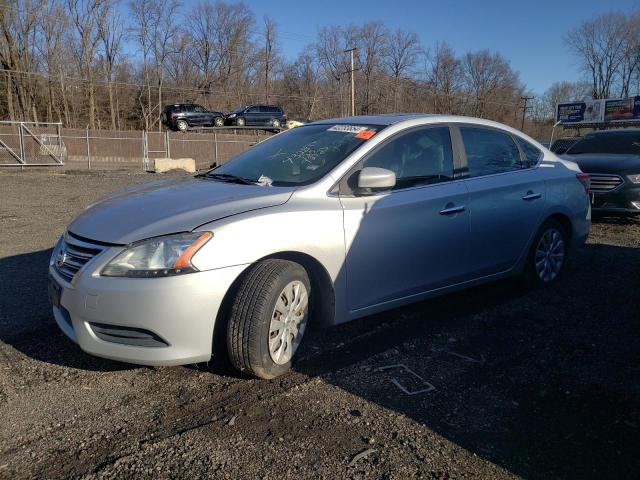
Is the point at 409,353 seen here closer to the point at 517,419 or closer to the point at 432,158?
Answer: the point at 517,419

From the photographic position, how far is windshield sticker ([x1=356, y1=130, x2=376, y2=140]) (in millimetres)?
4145

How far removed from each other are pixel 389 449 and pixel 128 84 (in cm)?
5765

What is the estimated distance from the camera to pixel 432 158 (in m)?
4.48

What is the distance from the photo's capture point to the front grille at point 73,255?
3.27 m

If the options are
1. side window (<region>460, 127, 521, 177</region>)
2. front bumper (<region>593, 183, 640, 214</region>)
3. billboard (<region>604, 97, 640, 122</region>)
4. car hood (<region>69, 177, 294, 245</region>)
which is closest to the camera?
car hood (<region>69, 177, 294, 245</region>)

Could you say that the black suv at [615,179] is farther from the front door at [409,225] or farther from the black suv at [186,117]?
the black suv at [186,117]

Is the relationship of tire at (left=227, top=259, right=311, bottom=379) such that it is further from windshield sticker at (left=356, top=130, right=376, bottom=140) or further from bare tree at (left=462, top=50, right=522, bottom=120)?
bare tree at (left=462, top=50, right=522, bottom=120)

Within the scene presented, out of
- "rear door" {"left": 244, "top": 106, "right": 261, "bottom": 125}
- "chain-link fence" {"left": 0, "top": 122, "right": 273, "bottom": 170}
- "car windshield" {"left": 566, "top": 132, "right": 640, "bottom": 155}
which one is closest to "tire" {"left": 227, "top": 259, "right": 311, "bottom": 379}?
"car windshield" {"left": 566, "top": 132, "right": 640, "bottom": 155}

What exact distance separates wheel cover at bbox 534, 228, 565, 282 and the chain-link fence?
2345cm

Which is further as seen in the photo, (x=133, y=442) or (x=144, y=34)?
(x=144, y=34)

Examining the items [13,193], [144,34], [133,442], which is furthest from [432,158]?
[144,34]

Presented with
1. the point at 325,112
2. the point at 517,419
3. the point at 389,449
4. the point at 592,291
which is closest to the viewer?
the point at 389,449

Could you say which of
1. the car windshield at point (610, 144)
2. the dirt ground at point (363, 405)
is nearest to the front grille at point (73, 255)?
the dirt ground at point (363, 405)

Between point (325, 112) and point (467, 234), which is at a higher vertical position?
point (325, 112)
